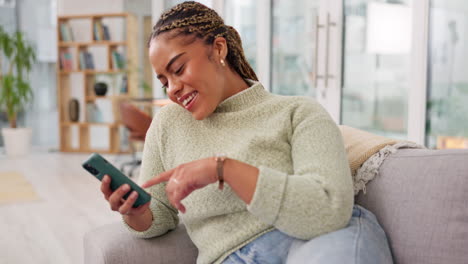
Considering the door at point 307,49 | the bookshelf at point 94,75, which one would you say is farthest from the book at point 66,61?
Result: the door at point 307,49

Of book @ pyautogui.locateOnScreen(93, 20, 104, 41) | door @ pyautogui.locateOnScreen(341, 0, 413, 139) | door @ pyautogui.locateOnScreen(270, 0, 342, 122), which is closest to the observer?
door @ pyautogui.locateOnScreen(341, 0, 413, 139)

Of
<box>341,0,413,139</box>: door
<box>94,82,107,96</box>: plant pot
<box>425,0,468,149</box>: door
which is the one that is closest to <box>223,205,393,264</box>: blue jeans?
<box>425,0,468,149</box>: door

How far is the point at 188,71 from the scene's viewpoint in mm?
1075

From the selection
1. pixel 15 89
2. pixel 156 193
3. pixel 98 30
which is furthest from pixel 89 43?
pixel 156 193

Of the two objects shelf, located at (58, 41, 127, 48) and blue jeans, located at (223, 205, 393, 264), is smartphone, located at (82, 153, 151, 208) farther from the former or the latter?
shelf, located at (58, 41, 127, 48)

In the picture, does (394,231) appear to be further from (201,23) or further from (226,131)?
(201,23)

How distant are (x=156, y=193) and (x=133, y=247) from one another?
140mm

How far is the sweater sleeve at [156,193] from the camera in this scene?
1159mm

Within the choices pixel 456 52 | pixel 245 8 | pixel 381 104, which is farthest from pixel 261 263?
pixel 245 8

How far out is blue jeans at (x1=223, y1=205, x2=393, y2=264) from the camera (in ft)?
2.89

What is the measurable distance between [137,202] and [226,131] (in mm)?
288

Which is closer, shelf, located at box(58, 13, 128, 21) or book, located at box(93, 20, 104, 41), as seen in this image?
shelf, located at box(58, 13, 128, 21)

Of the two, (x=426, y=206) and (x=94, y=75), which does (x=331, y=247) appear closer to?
(x=426, y=206)

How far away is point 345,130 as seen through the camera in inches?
53.3
